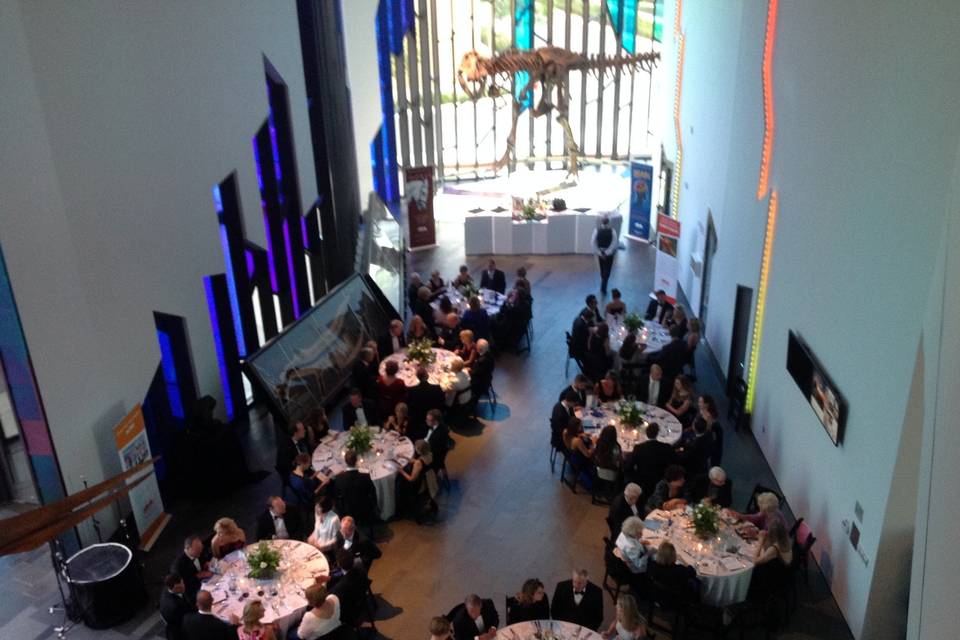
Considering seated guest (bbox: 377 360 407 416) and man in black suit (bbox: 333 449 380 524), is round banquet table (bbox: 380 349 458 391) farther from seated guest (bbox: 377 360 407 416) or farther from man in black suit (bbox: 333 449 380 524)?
man in black suit (bbox: 333 449 380 524)

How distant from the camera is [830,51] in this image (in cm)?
716

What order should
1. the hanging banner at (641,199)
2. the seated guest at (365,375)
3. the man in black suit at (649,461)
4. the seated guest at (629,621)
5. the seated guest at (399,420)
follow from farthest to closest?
the hanging banner at (641,199), the seated guest at (365,375), the seated guest at (399,420), the man in black suit at (649,461), the seated guest at (629,621)

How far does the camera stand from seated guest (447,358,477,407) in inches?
395

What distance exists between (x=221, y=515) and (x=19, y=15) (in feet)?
17.1

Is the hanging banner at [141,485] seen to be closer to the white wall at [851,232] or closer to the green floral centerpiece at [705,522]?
the green floral centerpiece at [705,522]

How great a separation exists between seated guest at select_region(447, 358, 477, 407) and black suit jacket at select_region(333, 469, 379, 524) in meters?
2.16

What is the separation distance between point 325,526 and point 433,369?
340 centimetres

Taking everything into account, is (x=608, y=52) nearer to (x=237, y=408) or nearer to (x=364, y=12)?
(x=364, y=12)

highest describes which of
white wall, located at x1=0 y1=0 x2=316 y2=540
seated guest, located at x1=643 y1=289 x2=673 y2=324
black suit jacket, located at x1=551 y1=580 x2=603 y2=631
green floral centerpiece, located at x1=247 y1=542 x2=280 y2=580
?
white wall, located at x1=0 y1=0 x2=316 y2=540

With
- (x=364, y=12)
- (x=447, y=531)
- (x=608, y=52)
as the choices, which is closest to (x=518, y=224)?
(x=364, y=12)

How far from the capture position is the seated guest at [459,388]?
10.0 m

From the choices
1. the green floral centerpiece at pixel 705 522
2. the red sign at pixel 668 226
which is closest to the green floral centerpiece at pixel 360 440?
the green floral centerpiece at pixel 705 522

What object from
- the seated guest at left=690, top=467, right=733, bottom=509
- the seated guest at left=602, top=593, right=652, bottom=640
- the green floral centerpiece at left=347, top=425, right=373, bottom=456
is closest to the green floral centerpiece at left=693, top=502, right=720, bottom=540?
the seated guest at left=690, top=467, right=733, bottom=509

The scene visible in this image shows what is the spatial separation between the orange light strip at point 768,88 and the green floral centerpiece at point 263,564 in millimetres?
6598
